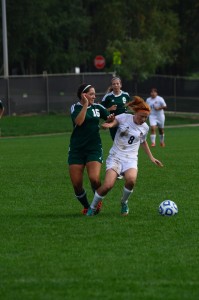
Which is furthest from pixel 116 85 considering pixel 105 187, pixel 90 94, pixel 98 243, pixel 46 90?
pixel 46 90

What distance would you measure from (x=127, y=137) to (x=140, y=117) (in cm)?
38

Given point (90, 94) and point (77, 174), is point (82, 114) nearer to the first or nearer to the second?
point (90, 94)

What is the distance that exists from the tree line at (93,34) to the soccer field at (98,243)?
115 feet

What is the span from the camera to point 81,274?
9.61 m

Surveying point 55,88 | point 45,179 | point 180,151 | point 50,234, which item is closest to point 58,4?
point 55,88

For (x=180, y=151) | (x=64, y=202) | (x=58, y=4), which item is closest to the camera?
(x=64, y=202)

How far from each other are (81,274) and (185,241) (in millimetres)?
2311

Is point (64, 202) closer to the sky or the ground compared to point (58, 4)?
closer to the ground


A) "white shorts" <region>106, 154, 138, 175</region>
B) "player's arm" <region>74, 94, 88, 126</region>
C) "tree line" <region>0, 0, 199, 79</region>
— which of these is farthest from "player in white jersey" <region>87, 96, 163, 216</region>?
"tree line" <region>0, 0, 199, 79</region>

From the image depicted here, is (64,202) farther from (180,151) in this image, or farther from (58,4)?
(58,4)

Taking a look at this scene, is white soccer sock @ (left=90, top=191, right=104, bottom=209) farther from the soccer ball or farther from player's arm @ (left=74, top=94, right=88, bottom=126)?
player's arm @ (left=74, top=94, right=88, bottom=126)

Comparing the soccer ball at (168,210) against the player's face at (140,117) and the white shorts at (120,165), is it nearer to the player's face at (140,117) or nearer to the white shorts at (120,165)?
the white shorts at (120,165)

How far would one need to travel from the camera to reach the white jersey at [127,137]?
13680mm

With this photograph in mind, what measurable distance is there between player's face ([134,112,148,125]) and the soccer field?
4.61 ft
